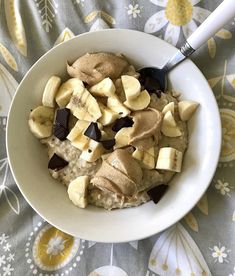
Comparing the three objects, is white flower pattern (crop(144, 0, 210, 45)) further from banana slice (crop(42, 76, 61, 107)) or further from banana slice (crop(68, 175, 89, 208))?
banana slice (crop(68, 175, 89, 208))

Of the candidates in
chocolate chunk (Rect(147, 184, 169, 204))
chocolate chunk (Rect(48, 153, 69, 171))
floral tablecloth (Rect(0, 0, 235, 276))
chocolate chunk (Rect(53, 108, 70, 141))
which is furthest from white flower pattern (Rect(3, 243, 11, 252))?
chocolate chunk (Rect(147, 184, 169, 204))

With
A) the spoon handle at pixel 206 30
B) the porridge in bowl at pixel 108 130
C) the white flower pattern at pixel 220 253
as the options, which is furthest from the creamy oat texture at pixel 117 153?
the white flower pattern at pixel 220 253

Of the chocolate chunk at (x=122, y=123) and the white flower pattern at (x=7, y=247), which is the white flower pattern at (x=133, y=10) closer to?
the chocolate chunk at (x=122, y=123)

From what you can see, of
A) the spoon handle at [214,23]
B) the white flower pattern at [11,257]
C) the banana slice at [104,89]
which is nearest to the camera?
the spoon handle at [214,23]

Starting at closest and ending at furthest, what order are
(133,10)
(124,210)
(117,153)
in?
(117,153)
(124,210)
(133,10)

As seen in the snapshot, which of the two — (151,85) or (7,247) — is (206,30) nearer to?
Result: (151,85)

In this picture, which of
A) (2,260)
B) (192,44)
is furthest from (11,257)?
(192,44)
